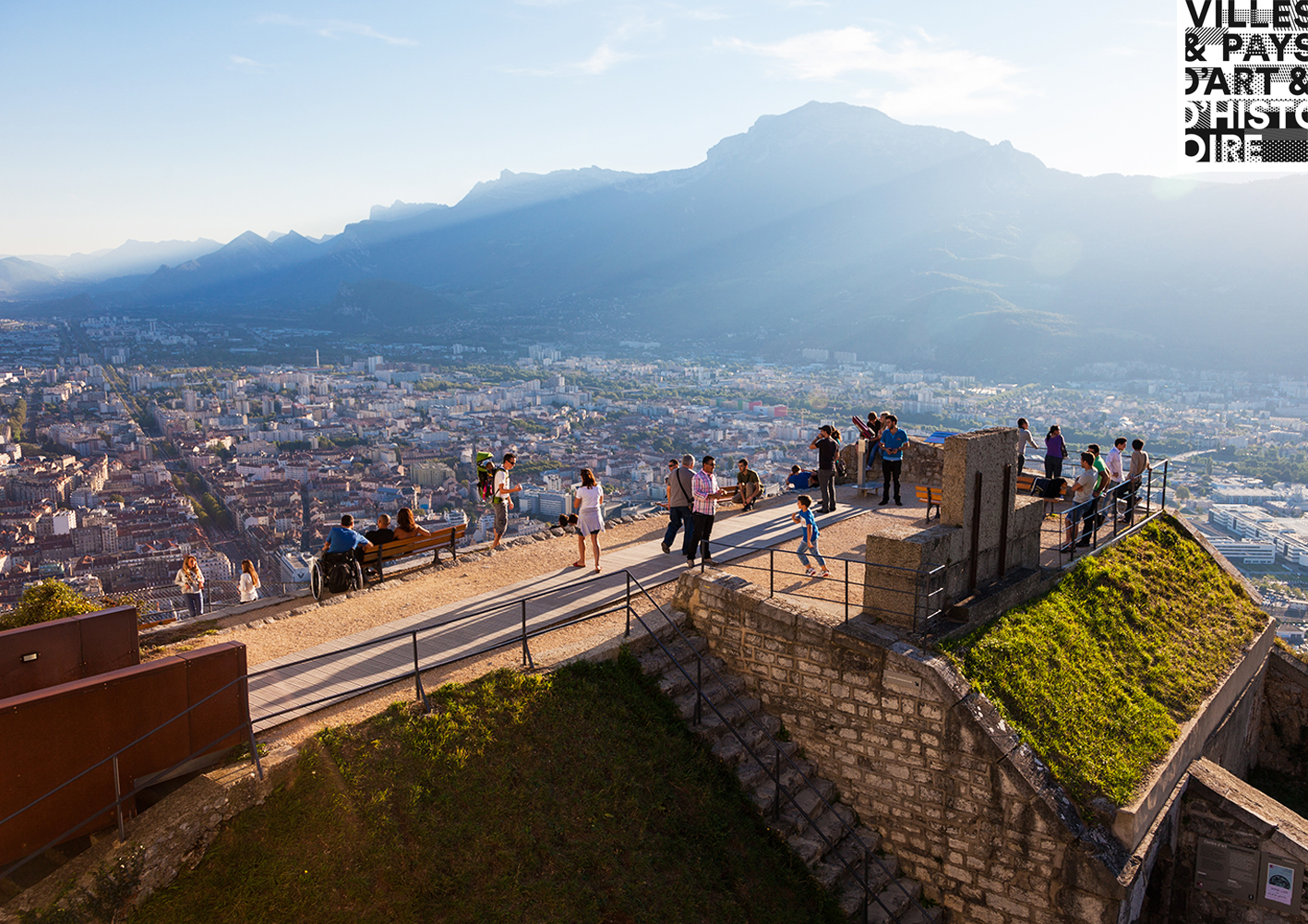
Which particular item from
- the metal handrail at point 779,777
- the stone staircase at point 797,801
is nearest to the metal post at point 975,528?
the stone staircase at point 797,801

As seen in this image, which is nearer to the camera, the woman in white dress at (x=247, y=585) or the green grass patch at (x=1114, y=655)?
the green grass patch at (x=1114, y=655)

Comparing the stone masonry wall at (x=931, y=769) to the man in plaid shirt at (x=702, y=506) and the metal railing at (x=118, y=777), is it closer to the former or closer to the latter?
the man in plaid shirt at (x=702, y=506)

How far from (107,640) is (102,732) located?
5.33 feet

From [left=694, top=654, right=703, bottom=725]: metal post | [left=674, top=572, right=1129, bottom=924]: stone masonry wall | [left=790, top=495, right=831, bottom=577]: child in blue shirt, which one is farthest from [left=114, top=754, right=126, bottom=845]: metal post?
[left=790, top=495, right=831, bottom=577]: child in blue shirt

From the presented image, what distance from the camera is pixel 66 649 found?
687 centimetres

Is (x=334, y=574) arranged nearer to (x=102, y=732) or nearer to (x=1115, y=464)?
(x=102, y=732)

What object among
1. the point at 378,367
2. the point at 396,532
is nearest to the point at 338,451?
the point at 396,532

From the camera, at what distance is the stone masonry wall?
7.42 m

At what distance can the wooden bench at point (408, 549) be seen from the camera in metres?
12.2

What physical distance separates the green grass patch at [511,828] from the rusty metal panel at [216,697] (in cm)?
69

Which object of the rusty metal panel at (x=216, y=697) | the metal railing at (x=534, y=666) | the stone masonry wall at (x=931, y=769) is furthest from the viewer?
the stone masonry wall at (x=931, y=769)

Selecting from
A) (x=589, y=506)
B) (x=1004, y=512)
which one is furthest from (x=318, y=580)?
(x=1004, y=512)

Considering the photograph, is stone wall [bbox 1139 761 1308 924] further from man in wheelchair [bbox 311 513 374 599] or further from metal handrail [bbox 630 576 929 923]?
man in wheelchair [bbox 311 513 374 599]

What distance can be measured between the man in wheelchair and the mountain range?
9512cm
